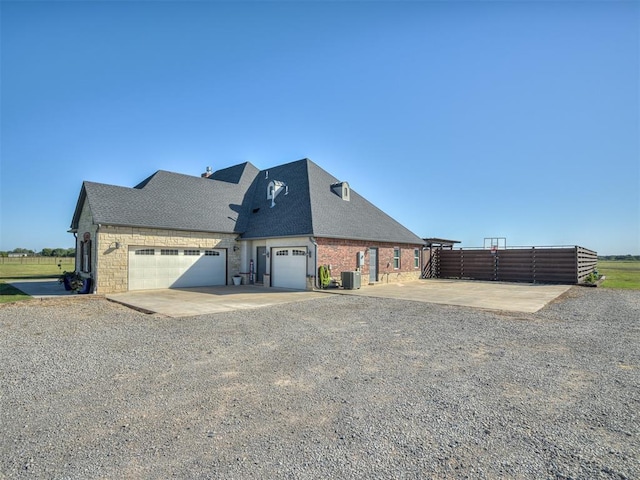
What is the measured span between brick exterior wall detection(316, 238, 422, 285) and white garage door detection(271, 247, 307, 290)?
3.60ft

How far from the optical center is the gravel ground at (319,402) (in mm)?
3070

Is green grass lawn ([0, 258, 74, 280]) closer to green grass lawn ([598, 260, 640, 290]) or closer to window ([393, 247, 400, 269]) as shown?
window ([393, 247, 400, 269])

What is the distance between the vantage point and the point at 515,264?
924 inches

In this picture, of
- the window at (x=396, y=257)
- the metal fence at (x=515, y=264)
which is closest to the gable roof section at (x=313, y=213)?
the window at (x=396, y=257)

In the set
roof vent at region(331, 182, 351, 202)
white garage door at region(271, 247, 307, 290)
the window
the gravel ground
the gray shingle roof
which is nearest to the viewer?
the gravel ground

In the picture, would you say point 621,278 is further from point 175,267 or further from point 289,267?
point 175,267

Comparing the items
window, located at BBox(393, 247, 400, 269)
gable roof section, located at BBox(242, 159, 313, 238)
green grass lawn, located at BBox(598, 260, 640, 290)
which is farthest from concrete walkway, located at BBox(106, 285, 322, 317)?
green grass lawn, located at BBox(598, 260, 640, 290)

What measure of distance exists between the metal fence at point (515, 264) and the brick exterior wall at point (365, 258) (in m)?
2.66

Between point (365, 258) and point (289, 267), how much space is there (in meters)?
4.78

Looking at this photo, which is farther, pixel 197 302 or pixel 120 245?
pixel 120 245

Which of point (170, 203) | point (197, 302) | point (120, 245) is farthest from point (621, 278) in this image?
point (120, 245)

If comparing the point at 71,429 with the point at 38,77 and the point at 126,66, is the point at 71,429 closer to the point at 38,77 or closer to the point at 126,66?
the point at 126,66

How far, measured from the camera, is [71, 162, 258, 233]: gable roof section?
17.0 metres

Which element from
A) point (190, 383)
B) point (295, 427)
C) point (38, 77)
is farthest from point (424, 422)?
point (38, 77)
